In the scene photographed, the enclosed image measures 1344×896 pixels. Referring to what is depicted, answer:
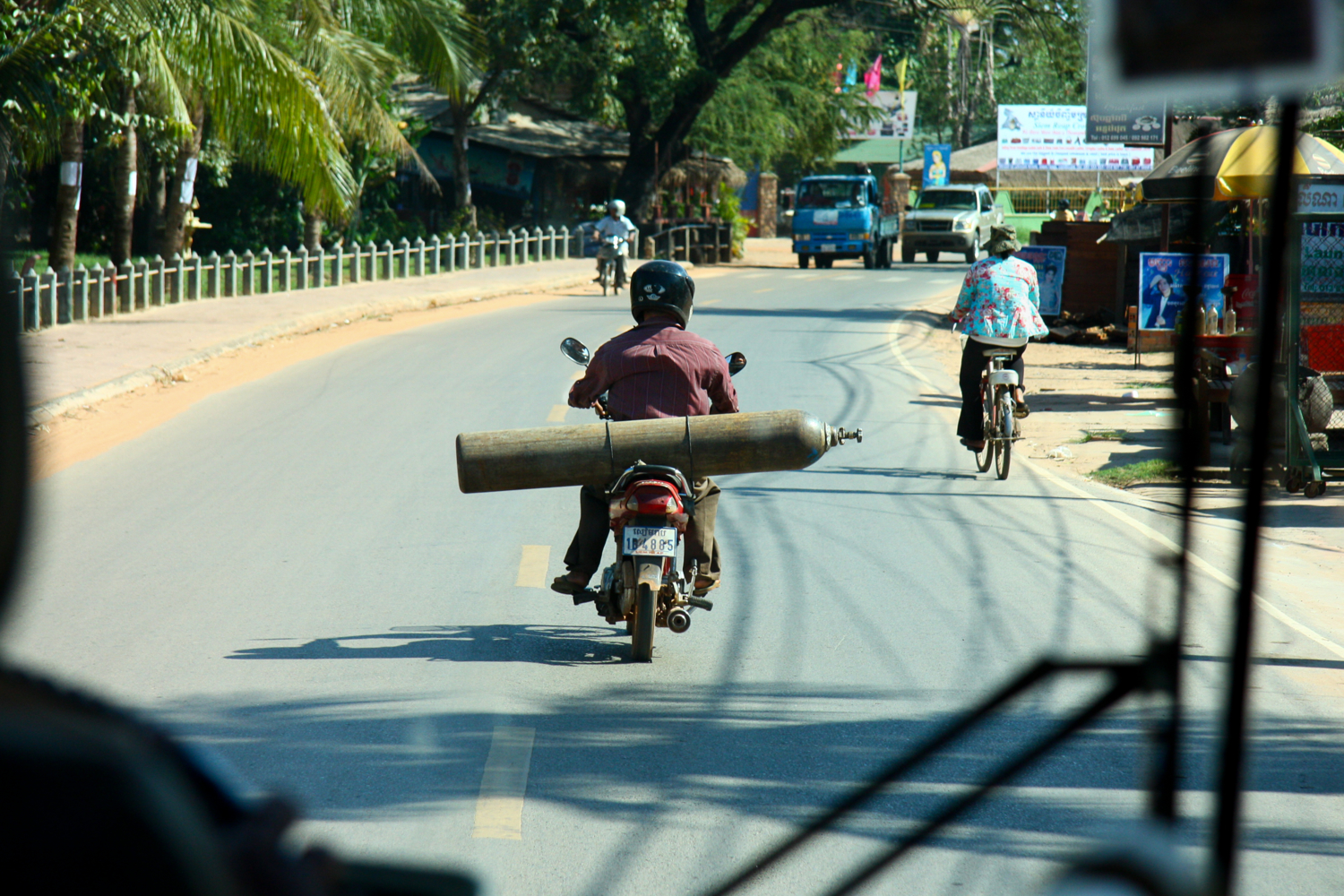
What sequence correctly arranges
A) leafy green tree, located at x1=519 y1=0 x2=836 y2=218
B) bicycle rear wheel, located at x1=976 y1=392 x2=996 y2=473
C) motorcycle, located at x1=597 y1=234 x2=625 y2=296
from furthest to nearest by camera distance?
leafy green tree, located at x1=519 y1=0 x2=836 y2=218 < motorcycle, located at x1=597 y1=234 x2=625 y2=296 < bicycle rear wheel, located at x1=976 y1=392 x2=996 y2=473

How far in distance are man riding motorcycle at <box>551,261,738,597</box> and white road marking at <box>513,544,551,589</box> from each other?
966 mm

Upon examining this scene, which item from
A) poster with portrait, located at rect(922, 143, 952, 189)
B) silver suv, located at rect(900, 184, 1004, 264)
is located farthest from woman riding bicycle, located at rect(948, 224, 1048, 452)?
poster with portrait, located at rect(922, 143, 952, 189)

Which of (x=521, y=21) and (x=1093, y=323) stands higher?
(x=521, y=21)

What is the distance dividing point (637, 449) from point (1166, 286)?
11727 mm

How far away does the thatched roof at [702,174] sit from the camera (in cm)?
4197

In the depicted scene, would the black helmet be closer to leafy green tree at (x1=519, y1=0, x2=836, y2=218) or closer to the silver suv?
leafy green tree at (x1=519, y1=0, x2=836, y2=218)

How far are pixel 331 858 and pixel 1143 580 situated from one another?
7.03 meters

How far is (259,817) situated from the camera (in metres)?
0.85

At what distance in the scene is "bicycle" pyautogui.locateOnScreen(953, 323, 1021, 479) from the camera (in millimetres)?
10133

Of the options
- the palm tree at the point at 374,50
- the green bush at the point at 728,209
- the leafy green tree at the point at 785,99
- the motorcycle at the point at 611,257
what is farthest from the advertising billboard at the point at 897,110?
the palm tree at the point at 374,50

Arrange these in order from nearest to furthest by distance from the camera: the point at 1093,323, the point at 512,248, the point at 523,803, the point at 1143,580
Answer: the point at 523,803 < the point at 1143,580 < the point at 1093,323 < the point at 512,248

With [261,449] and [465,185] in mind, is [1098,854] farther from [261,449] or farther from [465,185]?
[465,185]

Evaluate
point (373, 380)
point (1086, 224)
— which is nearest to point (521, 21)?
point (1086, 224)

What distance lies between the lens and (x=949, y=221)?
42062 millimetres
